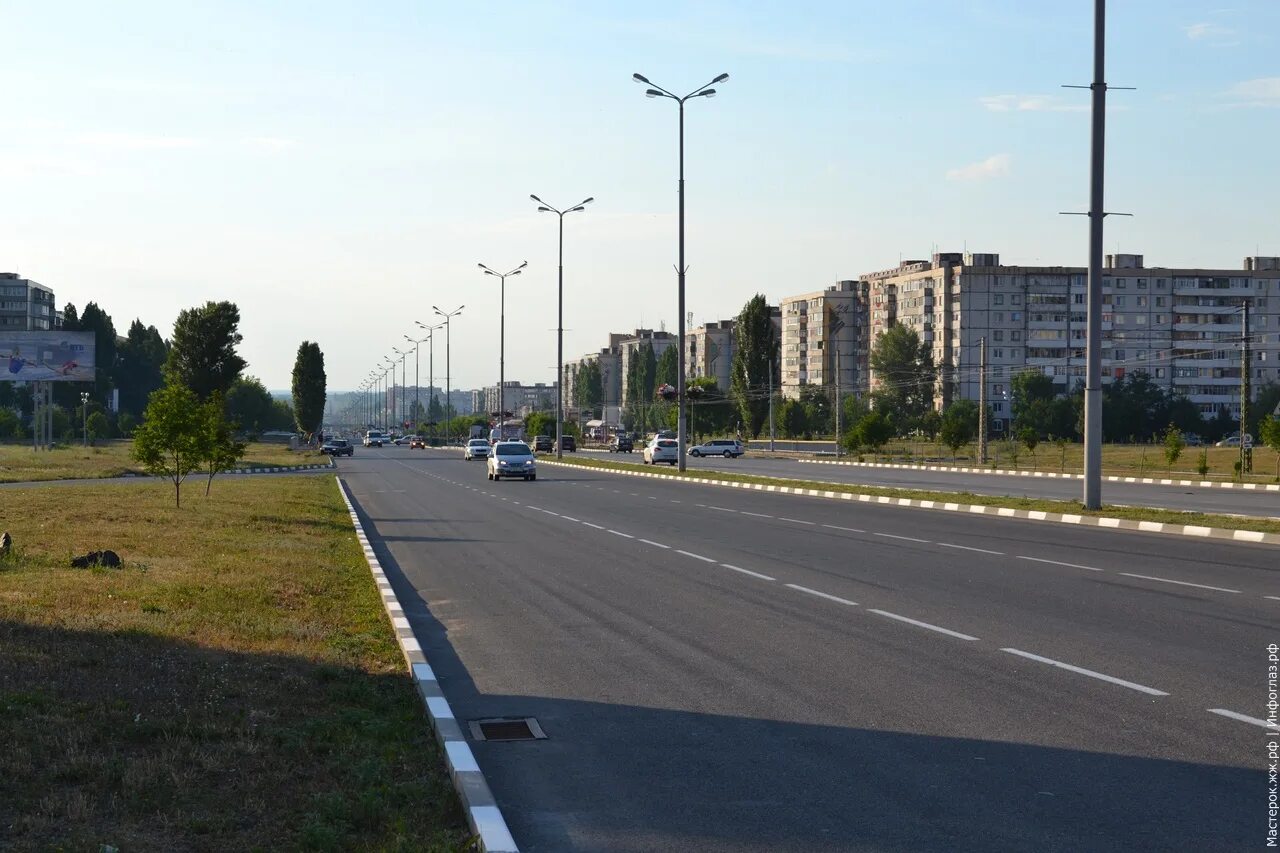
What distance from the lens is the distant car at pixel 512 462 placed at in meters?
51.7

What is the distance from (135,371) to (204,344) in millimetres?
79431

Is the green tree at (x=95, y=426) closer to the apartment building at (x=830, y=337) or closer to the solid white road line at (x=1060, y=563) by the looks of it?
the apartment building at (x=830, y=337)

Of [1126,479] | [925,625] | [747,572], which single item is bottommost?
[1126,479]

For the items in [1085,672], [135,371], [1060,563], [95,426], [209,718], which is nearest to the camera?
[209,718]

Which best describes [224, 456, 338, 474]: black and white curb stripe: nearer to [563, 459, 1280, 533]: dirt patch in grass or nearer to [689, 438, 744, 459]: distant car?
[563, 459, 1280, 533]: dirt patch in grass

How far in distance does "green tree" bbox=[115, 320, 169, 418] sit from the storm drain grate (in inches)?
6610

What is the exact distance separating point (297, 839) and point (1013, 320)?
455ft

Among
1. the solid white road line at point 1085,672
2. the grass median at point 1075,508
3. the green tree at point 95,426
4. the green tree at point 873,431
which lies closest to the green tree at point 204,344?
the green tree at point 95,426

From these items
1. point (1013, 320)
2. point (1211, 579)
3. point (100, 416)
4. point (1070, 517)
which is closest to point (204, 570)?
point (1211, 579)

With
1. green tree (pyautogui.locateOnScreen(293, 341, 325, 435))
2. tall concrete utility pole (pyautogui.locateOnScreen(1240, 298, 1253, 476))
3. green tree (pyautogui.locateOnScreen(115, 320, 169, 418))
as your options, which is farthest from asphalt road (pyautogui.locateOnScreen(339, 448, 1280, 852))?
green tree (pyautogui.locateOnScreen(115, 320, 169, 418))

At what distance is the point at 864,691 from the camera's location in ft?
29.2

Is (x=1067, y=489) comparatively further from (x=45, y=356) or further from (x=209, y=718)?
(x=45, y=356)

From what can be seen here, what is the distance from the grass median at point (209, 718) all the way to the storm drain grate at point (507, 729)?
334 mm

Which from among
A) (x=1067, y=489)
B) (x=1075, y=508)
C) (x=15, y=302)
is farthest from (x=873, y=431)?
(x=15, y=302)
